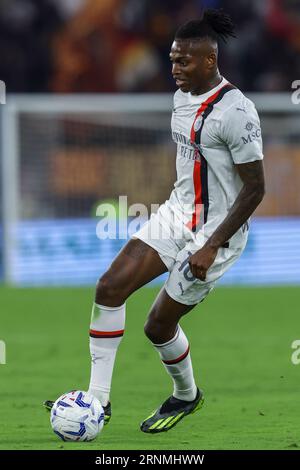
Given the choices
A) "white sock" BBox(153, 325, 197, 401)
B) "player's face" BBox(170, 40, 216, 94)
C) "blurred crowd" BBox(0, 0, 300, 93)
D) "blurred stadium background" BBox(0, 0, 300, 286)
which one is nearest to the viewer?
"player's face" BBox(170, 40, 216, 94)

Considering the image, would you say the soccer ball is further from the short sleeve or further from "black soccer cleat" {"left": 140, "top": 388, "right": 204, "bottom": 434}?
the short sleeve

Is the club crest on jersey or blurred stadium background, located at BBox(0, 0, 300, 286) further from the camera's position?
blurred stadium background, located at BBox(0, 0, 300, 286)

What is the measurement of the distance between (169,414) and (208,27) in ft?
7.40

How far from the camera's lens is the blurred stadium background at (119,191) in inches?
369

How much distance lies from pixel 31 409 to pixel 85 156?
949 cm

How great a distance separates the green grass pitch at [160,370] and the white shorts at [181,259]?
2.62ft

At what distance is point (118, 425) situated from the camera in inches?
283

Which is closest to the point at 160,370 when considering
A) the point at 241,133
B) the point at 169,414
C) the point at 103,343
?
the point at 169,414

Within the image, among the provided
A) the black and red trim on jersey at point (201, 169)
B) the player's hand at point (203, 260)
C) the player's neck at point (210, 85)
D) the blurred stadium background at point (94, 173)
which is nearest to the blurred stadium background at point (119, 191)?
the blurred stadium background at point (94, 173)

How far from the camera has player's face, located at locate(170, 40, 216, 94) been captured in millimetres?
6688

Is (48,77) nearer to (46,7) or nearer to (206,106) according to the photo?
(46,7)

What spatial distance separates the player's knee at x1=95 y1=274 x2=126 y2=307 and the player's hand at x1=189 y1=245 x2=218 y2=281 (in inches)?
16.7

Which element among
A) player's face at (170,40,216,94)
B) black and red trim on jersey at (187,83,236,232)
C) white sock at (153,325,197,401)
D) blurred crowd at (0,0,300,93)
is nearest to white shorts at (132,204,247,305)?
black and red trim on jersey at (187,83,236,232)
